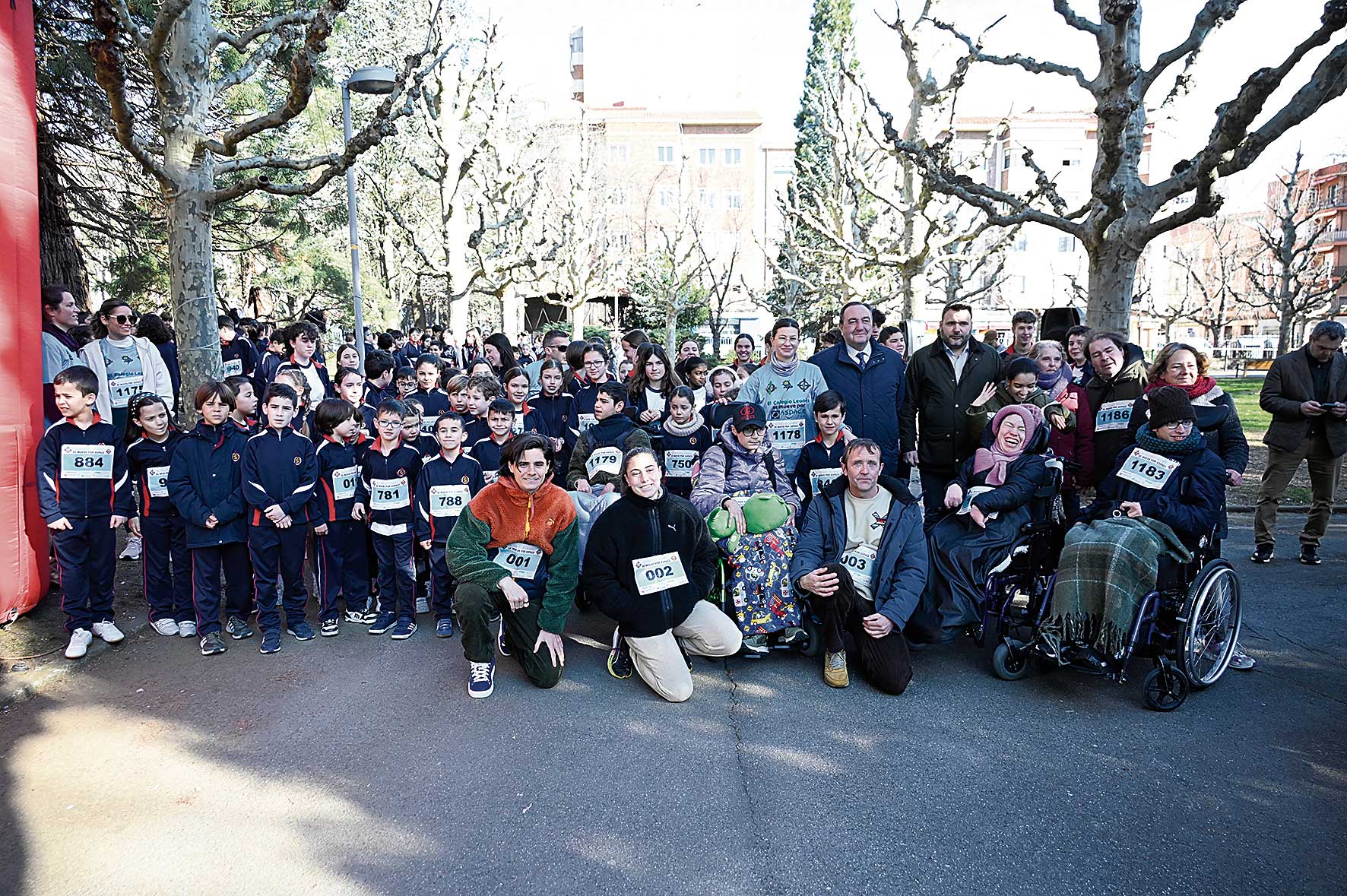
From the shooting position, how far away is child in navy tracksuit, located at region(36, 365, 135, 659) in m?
5.00

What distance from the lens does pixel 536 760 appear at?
395 centimetres

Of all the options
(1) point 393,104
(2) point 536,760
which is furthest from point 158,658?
(1) point 393,104

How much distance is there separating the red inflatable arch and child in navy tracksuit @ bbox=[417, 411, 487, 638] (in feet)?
8.40

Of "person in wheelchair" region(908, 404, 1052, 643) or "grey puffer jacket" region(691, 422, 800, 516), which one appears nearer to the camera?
"person in wheelchair" region(908, 404, 1052, 643)

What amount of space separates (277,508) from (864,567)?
3.86 meters

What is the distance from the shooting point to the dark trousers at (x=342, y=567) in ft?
19.0

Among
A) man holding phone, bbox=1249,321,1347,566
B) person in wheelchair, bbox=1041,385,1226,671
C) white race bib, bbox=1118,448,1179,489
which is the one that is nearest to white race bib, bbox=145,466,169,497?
person in wheelchair, bbox=1041,385,1226,671

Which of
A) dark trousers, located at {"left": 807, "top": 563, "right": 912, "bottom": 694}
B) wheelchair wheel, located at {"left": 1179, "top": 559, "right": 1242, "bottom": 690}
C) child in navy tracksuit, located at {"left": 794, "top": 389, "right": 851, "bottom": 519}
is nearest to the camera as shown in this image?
wheelchair wheel, located at {"left": 1179, "top": 559, "right": 1242, "bottom": 690}

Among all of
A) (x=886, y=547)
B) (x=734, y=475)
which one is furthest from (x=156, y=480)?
(x=886, y=547)

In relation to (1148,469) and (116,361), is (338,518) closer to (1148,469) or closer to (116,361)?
(116,361)

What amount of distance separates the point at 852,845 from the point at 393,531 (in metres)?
3.79

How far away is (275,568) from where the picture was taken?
546cm

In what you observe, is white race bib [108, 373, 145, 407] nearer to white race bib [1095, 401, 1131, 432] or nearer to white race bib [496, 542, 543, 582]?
white race bib [496, 542, 543, 582]

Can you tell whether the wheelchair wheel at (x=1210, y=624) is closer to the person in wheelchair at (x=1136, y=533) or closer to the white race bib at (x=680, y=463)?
the person in wheelchair at (x=1136, y=533)
